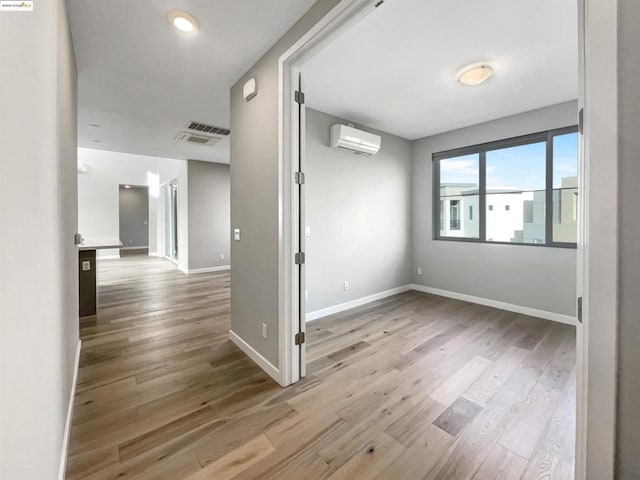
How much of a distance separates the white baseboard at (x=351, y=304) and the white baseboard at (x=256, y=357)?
980 mm

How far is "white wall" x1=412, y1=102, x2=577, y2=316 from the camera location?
130 inches

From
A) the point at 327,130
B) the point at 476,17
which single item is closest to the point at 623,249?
the point at 476,17

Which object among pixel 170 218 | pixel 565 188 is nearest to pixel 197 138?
pixel 170 218

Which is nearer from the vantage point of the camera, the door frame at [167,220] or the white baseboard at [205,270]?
the white baseboard at [205,270]

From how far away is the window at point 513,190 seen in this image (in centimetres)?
333

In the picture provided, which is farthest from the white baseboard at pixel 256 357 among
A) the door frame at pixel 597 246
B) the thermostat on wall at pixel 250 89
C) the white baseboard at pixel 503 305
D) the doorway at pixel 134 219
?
the doorway at pixel 134 219

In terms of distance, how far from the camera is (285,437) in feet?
5.07

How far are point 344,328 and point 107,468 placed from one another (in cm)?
227

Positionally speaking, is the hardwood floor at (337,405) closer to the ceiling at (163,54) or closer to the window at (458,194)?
the window at (458,194)

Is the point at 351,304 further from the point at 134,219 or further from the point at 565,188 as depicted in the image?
the point at 134,219

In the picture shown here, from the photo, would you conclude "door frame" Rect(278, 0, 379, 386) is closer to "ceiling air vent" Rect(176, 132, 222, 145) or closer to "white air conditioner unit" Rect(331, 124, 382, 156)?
"white air conditioner unit" Rect(331, 124, 382, 156)

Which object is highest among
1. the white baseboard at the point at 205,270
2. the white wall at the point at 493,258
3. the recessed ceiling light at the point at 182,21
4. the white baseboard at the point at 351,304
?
the recessed ceiling light at the point at 182,21

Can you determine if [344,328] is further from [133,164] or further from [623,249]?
[133,164]

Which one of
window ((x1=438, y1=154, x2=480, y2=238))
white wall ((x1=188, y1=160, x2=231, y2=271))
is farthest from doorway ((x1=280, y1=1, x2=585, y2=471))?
white wall ((x1=188, y1=160, x2=231, y2=271))
